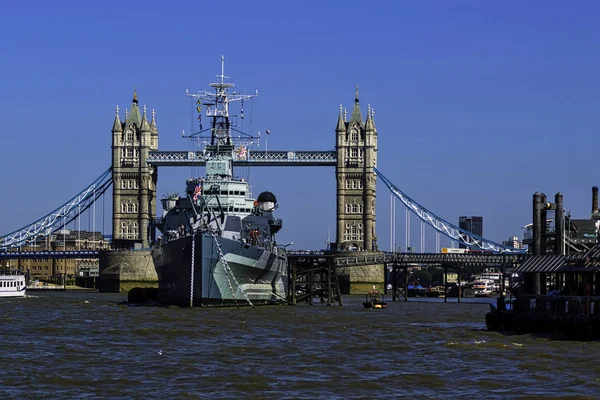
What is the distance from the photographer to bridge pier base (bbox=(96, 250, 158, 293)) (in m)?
178

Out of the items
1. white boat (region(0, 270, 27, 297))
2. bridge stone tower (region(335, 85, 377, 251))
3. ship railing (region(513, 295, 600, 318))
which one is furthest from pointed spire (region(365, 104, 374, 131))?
ship railing (region(513, 295, 600, 318))

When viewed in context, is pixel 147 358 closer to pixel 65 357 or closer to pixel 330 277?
pixel 65 357

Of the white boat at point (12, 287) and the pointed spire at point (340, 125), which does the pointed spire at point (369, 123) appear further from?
the white boat at point (12, 287)

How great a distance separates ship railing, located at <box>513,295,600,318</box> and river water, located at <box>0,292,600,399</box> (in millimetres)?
1969

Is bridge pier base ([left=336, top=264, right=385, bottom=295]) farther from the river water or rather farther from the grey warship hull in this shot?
the river water

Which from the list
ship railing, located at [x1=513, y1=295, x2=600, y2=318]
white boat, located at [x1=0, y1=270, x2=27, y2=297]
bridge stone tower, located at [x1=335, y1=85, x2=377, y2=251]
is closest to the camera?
ship railing, located at [x1=513, y1=295, x2=600, y2=318]

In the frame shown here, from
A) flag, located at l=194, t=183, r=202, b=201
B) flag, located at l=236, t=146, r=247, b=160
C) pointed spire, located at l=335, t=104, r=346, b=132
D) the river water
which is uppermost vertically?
pointed spire, located at l=335, t=104, r=346, b=132

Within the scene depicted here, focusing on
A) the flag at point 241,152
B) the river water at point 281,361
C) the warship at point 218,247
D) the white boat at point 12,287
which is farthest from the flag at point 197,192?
the flag at point 241,152

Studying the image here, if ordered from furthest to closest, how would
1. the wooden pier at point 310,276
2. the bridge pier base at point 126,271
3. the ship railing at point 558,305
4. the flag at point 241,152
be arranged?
1. the bridge pier base at point 126,271
2. the flag at point 241,152
3. the wooden pier at point 310,276
4. the ship railing at point 558,305

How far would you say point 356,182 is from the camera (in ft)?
642

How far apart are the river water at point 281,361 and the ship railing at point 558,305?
1969mm

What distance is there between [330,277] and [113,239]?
296ft

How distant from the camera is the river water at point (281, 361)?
39.1 meters

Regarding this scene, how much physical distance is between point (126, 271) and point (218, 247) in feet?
308
